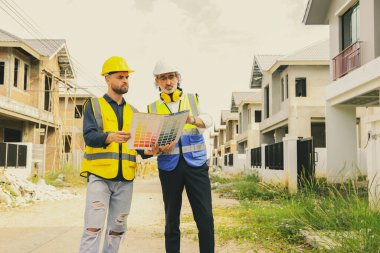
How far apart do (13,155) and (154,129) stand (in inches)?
650

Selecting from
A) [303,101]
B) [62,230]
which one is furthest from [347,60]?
[62,230]

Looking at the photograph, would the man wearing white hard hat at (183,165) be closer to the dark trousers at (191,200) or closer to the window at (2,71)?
the dark trousers at (191,200)

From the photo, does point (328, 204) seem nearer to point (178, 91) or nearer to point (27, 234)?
point (178, 91)

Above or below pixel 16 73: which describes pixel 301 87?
below

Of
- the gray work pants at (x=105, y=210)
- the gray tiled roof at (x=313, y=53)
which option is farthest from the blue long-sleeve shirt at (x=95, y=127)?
the gray tiled roof at (x=313, y=53)

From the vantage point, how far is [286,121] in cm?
Result: 2416

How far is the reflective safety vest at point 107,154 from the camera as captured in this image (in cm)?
389

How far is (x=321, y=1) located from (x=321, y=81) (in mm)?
7134

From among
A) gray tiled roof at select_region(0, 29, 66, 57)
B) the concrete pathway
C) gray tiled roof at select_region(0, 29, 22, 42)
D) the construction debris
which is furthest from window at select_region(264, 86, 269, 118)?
the concrete pathway

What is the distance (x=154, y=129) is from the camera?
3.81m

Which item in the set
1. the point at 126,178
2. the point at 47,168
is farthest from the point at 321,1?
the point at 47,168

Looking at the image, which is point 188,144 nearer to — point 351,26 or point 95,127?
point 95,127

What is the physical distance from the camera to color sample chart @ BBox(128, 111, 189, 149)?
12.2 ft

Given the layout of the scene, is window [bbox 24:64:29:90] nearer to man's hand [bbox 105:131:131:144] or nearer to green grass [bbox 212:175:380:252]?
green grass [bbox 212:175:380:252]
